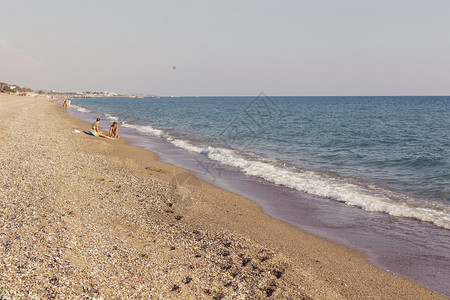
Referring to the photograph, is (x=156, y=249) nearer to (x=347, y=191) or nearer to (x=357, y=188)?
(x=347, y=191)

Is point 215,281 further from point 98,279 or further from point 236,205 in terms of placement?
point 236,205

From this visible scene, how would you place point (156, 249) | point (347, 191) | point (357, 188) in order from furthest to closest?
point (357, 188) < point (347, 191) < point (156, 249)

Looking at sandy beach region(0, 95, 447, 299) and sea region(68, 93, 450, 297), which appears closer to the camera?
sandy beach region(0, 95, 447, 299)

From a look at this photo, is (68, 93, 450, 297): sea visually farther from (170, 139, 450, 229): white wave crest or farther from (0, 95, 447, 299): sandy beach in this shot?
(0, 95, 447, 299): sandy beach

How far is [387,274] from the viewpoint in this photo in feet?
22.3

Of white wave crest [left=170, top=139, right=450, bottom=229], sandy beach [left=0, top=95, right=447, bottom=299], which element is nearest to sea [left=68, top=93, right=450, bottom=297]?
white wave crest [left=170, top=139, right=450, bottom=229]

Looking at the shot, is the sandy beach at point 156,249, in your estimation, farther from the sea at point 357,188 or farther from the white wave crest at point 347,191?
the white wave crest at point 347,191

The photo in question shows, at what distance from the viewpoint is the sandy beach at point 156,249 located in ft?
17.6

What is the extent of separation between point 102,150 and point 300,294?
1650 cm

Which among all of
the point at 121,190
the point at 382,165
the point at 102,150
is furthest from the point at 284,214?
the point at 102,150

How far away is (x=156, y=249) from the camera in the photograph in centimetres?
693

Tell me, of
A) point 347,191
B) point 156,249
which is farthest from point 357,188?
point 156,249

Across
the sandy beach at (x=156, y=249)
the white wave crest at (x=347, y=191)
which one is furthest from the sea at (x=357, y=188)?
the sandy beach at (x=156, y=249)

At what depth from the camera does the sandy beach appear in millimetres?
5371
